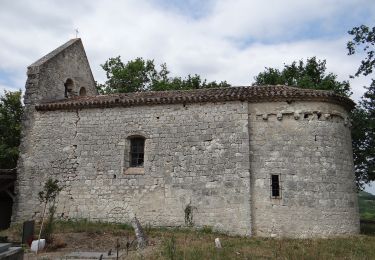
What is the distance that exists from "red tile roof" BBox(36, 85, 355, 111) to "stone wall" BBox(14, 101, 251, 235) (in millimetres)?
263

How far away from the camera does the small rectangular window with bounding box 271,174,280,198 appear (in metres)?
12.9

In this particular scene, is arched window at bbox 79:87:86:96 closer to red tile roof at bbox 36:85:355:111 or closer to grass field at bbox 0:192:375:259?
red tile roof at bbox 36:85:355:111

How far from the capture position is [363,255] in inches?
335

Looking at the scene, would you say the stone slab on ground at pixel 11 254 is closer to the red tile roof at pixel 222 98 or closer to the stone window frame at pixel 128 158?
the stone window frame at pixel 128 158

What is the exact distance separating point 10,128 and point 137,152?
999cm

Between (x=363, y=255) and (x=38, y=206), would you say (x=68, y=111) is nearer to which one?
(x=38, y=206)

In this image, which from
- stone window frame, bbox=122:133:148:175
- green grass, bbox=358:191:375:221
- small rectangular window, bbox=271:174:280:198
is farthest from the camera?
green grass, bbox=358:191:375:221

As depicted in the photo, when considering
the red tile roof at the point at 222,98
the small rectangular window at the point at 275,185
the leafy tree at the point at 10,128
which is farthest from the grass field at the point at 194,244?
the leafy tree at the point at 10,128

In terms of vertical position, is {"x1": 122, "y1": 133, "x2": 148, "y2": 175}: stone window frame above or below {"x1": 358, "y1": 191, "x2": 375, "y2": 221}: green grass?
above

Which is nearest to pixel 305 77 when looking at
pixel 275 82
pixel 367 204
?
pixel 275 82

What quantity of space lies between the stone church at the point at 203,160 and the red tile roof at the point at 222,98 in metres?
0.04

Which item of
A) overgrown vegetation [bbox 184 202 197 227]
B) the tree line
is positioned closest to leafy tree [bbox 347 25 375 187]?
the tree line

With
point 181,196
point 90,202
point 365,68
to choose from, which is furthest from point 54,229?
point 365,68

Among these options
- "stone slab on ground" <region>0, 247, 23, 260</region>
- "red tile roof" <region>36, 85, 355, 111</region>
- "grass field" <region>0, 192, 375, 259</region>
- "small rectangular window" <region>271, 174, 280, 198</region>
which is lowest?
"grass field" <region>0, 192, 375, 259</region>
